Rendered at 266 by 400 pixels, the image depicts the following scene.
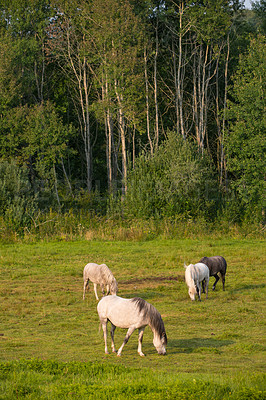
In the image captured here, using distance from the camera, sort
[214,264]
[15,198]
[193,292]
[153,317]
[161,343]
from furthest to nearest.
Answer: [15,198], [214,264], [193,292], [161,343], [153,317]

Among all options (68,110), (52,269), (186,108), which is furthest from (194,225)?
(68,110)

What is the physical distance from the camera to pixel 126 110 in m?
42.4

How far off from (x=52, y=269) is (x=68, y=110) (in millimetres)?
33937

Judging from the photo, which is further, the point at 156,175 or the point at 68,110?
the point at 68,110

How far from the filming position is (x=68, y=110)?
5409cm

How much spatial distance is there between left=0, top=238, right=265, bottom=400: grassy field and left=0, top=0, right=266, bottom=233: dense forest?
8654mm

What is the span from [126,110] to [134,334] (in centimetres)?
3086

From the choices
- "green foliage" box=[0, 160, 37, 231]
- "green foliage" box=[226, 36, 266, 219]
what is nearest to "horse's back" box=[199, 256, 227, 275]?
"green foliage" box=[0, 160, 37, 231]

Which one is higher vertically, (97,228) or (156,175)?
(156,175)

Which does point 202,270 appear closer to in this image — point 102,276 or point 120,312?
point 102,276

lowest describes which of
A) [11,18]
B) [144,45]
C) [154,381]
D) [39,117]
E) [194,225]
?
[194,225]

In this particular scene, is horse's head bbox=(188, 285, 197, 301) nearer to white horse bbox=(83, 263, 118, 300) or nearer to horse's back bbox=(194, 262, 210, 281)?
horse's back bbox=(194, 262, 210, 281)

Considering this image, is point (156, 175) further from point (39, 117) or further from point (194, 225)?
point (39, 117)

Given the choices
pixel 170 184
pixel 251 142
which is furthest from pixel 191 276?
pixel 251 142
